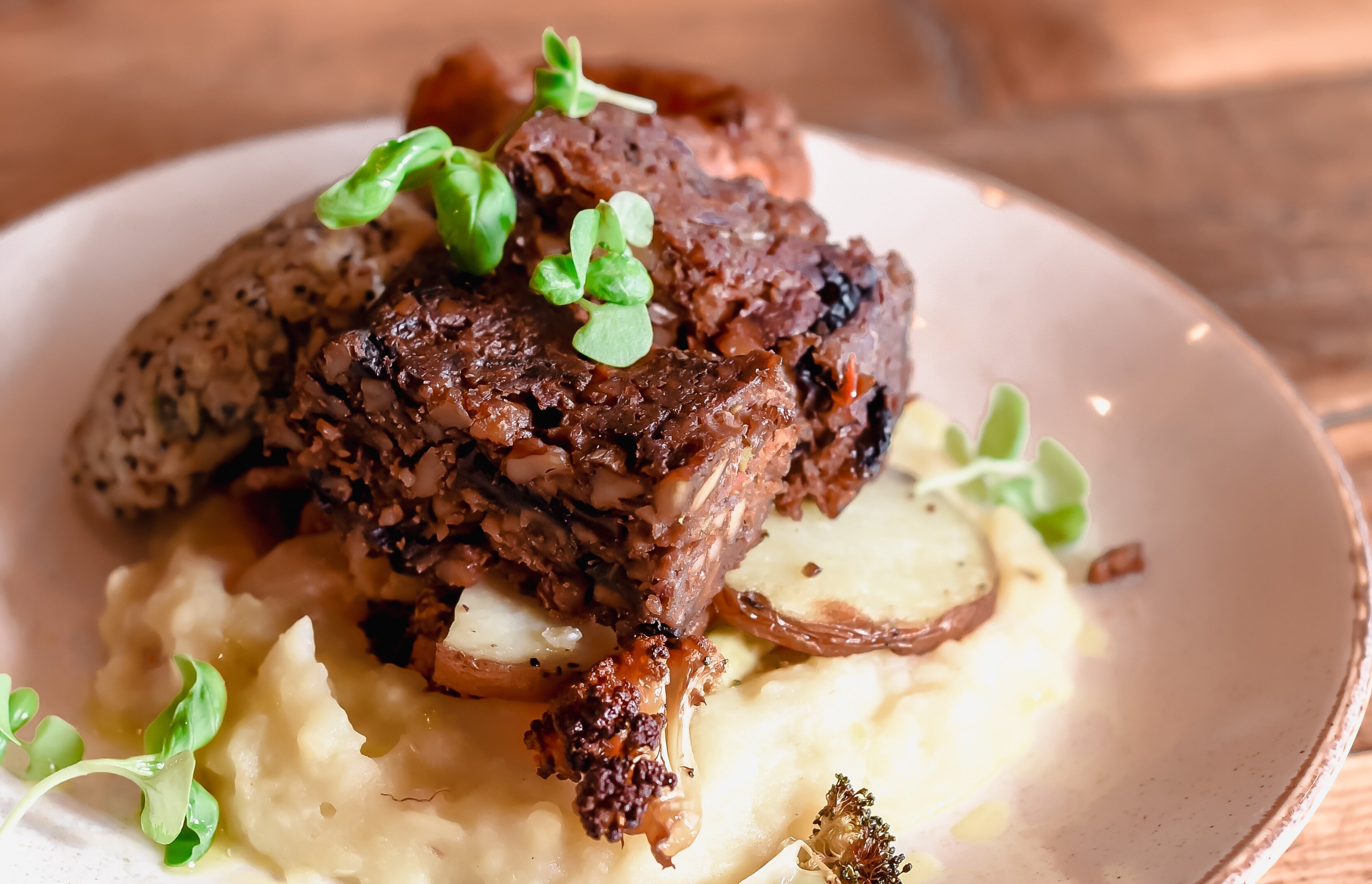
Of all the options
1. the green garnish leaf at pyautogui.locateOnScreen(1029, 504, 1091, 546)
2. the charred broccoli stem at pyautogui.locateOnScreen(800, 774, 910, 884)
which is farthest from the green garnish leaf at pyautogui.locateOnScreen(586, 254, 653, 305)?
the green garnish leaf at pyautogui.locateOnScreen(1029, 504, 1091, 546)

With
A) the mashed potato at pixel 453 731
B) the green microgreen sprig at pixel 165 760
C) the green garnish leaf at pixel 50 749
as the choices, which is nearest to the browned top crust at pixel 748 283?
the mashed potato at pixel 453 731

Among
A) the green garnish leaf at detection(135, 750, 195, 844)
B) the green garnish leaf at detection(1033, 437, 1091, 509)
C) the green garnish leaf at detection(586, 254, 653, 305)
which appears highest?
the green garnish leaf at detection(586, 254, 653, 305)

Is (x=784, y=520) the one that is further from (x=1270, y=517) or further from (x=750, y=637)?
A: (x=1270, y=517)

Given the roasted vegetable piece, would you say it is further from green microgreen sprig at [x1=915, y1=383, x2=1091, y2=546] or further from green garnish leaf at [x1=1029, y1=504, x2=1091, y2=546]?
green garnish leaf at [x1=1029, y1=504, x2=1091, y2=546]

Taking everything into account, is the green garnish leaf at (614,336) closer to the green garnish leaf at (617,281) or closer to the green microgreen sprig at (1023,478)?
the green garnish leaf at (617,281)

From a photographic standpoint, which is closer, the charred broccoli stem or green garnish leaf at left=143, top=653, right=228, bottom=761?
the charred broccoli stem

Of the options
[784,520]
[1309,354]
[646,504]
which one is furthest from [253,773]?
[1309,354]
